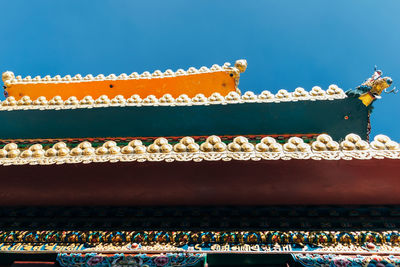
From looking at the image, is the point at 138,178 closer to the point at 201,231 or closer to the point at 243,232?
the point at 201,231

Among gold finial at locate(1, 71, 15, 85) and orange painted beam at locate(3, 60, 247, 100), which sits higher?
gold finial at locate(1, 71, 15, 85)

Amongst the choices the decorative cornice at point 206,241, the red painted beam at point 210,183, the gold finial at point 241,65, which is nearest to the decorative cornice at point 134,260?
the decorative cornice at point 206,241

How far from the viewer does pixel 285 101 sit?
635cm

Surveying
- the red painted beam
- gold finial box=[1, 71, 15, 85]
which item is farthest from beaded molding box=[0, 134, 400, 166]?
gold finial box=[1, 71, 15, 85]

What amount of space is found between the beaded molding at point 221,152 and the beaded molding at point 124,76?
16.4 feet

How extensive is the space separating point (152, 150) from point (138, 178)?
46 cm

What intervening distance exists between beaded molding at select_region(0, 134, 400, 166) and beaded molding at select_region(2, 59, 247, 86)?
5.00 m

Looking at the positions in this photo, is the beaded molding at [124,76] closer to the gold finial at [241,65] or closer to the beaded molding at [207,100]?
the gold finial at [241,65]

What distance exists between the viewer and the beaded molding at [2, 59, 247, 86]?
8.98 m

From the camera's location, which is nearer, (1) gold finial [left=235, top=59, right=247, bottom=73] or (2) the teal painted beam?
(2) the teal painted beam

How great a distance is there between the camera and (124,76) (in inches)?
360

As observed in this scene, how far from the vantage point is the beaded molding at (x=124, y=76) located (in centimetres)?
898

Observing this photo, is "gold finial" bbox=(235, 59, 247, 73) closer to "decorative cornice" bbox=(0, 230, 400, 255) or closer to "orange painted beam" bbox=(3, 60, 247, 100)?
"orange painted beam" bbox=(3, 60, 247, 100)

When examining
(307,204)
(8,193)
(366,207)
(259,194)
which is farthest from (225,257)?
(8,193)
